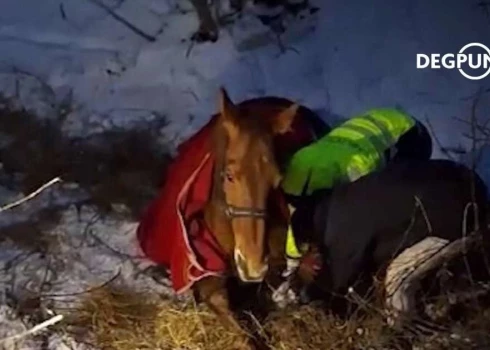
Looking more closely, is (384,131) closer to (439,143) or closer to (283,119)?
(439,143)

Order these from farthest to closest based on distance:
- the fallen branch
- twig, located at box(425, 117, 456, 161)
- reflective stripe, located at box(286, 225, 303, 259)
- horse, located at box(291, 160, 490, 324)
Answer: twig, located at box(425, 117, 456, 161) < reflective stripe, located at box(286, 225, 303, 259) < horse, located at box(291, 160, 490, 324) < the fallen branch

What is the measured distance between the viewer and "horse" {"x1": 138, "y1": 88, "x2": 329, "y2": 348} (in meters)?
2.69

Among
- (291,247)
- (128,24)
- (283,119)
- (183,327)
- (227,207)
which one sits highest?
(128,24)

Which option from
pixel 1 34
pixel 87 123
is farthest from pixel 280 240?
pixel 1 34

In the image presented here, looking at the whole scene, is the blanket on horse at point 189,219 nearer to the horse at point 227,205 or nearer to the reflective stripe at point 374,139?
the horse at point 227,205

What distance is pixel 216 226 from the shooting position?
2.87m

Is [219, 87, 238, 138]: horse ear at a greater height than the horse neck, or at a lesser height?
greater

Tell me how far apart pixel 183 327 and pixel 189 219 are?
218 millimetres

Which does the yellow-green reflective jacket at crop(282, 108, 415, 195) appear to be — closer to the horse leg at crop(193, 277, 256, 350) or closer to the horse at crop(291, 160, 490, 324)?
the horse at crop(291, 160, 490, 324)

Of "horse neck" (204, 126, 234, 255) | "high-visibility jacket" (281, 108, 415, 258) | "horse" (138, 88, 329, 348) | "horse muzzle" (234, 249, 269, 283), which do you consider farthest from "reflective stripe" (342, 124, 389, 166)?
"horse muzzle" (234, 249, 269, 283)

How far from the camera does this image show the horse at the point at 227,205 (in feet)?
8.84

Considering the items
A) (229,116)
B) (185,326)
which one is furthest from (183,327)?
(229,116)

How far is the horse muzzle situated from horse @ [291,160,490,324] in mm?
188

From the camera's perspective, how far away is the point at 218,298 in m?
2.88
